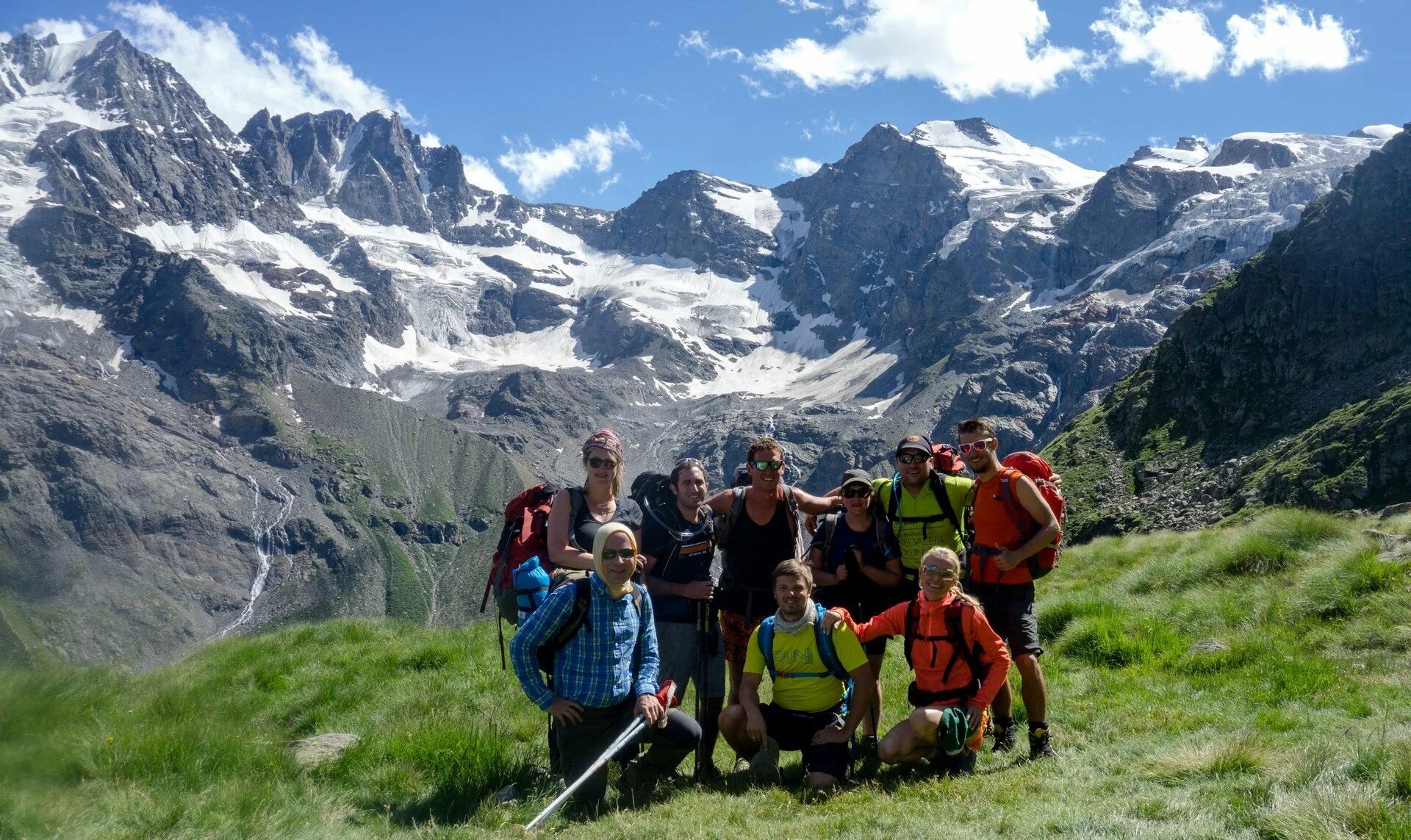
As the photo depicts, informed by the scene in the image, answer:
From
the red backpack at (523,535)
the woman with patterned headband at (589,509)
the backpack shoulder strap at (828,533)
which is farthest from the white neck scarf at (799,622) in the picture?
the red backpack at (523,535)

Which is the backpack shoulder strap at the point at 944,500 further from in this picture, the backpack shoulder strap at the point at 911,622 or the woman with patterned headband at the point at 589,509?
the woman with patterned headband at the point at 589,509

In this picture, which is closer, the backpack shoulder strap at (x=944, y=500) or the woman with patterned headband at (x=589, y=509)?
the woman with patterned headband at (x=589, y=509)

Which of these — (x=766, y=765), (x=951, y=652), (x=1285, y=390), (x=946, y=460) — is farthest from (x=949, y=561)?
(x=1285, y=390)

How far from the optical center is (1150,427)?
77.8m

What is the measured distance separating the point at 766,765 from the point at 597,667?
1792 mm

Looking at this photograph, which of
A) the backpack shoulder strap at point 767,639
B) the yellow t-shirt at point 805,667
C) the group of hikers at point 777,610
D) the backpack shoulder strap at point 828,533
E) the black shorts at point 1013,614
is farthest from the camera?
the backpack shoulder strap at point 828,533

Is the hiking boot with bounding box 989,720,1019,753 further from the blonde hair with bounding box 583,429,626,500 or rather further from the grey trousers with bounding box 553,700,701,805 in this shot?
the blonde hair with bounding box 583,429,626,500

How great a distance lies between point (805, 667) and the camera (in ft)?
26.6

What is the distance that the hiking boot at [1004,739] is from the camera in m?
8.30

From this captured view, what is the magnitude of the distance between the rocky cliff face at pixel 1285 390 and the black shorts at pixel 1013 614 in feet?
153

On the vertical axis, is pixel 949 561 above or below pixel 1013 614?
above

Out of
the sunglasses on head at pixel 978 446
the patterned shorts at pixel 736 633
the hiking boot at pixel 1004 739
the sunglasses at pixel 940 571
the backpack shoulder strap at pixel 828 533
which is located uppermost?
the sunglasses on head at pixel 978 446

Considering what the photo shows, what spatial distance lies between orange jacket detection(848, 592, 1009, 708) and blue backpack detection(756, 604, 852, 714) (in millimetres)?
691

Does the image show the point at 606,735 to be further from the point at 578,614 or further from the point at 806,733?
the point at 806,733
